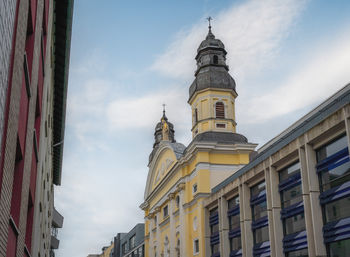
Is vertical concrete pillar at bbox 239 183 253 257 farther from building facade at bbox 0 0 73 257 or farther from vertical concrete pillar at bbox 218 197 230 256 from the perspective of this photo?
building facade at bbox 0 0 73 257

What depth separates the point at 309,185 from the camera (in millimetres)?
21578

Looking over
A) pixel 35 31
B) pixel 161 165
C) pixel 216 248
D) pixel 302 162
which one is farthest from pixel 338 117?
pixel 161 165

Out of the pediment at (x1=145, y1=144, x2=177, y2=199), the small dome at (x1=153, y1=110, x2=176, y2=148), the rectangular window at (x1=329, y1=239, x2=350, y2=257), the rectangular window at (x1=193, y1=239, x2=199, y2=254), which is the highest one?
the small dome at (x1=153, y1=110, x2=176, y2=148)

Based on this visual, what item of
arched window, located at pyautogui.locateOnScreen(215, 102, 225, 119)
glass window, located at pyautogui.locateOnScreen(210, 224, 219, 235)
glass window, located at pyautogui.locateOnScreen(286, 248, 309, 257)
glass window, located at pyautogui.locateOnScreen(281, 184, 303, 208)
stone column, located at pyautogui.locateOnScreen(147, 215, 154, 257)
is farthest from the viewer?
stone column, located at pyautogui.locateOnScreen(147, 215, 154, 257)

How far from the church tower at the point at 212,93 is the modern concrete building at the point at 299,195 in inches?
449

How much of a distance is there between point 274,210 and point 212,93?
64.8 feet

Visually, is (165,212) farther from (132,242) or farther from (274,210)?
(132,242)

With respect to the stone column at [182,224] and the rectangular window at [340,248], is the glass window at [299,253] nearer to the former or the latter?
the rectangular window at [340,248]

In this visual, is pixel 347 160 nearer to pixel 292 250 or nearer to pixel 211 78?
pixel 292 250

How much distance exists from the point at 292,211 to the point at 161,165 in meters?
29.3

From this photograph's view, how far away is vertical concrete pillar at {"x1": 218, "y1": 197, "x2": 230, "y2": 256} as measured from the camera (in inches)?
1261

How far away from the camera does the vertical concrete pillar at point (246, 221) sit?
92.5 ft

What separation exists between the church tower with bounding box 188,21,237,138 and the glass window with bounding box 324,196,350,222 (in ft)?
71.3

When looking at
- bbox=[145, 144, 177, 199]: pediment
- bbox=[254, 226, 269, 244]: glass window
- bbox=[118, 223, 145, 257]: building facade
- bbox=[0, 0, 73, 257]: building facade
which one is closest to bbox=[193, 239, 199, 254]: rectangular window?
bbox=[145, 144, 177, 199]: pediment
